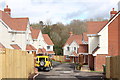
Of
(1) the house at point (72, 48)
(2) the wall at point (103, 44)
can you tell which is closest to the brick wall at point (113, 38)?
(2) the wall at point (103, 44)

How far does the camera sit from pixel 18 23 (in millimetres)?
33656

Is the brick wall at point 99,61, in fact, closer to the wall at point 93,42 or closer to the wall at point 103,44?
the wall at point 103,44

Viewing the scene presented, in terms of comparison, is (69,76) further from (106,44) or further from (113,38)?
(113,38)

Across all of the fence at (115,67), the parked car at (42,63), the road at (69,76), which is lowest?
the road at (69,76)

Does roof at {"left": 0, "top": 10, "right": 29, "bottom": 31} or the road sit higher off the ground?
roof at {"left": 0, "top": 10, "right": 29, "bottom": 31}

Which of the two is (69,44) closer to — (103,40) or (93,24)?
(93,24)

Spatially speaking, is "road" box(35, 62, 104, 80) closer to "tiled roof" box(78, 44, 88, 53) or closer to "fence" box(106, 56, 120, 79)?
"fence" box(106, 56, 120, 79)

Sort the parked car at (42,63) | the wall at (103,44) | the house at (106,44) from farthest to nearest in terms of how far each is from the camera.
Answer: the parked car at (42,63) < the wall at (103,44) < the house at (106,44)

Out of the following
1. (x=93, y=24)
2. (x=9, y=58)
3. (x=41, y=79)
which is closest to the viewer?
(x=9, y=58)

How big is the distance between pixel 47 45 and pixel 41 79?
43.1 m

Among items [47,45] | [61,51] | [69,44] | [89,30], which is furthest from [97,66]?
[61,51]

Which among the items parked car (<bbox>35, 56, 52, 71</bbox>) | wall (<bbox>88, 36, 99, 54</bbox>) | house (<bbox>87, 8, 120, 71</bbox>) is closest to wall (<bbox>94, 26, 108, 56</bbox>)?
house (<bbox>87, 8, 120, 71</bbox>)

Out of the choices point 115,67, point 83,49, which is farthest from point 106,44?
point 115,67

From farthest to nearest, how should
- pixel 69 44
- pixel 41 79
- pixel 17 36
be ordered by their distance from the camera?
pixel 69 44, pixel 17 36, pixel 41 79
